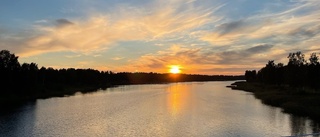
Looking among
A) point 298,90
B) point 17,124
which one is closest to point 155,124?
point 17,124

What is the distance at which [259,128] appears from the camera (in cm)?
3734

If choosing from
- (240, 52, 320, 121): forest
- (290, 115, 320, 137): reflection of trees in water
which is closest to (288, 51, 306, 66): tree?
(240, 52, 320, 121): forest

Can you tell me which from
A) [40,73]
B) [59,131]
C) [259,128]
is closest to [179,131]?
[259,128]

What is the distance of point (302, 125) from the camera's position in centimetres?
3753

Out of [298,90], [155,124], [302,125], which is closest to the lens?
[302,125]

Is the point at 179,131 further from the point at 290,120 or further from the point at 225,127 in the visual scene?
the point at 290,120

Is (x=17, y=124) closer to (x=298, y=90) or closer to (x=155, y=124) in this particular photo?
(x=155, y=124)

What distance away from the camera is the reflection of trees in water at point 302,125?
3379cm

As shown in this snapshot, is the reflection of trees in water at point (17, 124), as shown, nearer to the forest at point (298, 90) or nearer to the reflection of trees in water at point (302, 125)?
the reflection of trees in water at point (302, 125)

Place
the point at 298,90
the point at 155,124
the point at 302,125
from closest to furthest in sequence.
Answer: the point at 302,125 < the point at 155,124 < the point at 298,90

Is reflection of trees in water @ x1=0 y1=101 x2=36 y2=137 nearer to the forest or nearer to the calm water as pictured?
the calm water

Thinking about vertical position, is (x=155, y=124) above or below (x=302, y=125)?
below

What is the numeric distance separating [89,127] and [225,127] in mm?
16041

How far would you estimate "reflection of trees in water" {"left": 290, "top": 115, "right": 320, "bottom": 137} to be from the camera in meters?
33.8
